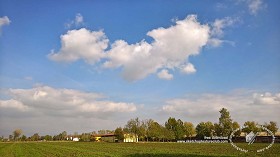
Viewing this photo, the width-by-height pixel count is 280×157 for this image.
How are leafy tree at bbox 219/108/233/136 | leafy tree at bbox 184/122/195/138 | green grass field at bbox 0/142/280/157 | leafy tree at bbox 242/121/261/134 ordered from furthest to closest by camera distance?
leafy tree at bbox 184/122/195/138 < leafy tree at bbox 219/108/233/136 < leafy tree at bbox 242/121/261/134 < green grass field at bbox 0/142/280/157

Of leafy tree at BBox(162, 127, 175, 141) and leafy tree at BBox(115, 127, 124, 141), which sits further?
leafy tree at BBox(115, 127, 124, 141)

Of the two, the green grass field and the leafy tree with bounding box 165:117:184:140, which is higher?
the leafy tree with bounding box 165:117:184:140

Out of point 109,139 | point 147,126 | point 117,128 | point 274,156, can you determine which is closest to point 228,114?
point 147,126

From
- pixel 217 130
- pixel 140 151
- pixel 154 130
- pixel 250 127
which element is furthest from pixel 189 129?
pixel 140 151

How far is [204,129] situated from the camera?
15325 centimetres

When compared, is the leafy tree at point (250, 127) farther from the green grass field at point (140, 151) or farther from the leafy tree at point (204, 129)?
the green grass field at point (140, 151)

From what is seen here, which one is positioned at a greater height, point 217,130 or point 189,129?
point 189,129

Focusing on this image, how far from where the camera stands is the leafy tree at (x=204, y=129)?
150375 millimetres

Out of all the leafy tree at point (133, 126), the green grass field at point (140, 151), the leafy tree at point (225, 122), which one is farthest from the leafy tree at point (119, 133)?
the green grass field at point (140, 151)

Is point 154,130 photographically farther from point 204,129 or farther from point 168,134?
point 204,129

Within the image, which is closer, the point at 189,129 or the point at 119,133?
the point at 119,133

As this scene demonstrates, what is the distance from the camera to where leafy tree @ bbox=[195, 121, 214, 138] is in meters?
150

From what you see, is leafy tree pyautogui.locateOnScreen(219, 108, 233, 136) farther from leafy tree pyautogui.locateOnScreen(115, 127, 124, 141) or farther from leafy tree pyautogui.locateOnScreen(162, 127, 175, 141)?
leafy tree pyautogui.locateOnScreen(115, 127, 124, 141)

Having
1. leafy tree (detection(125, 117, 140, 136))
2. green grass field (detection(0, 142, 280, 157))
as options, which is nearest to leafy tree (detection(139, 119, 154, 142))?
leafy tree (detection(125, 117, 140, 136))
